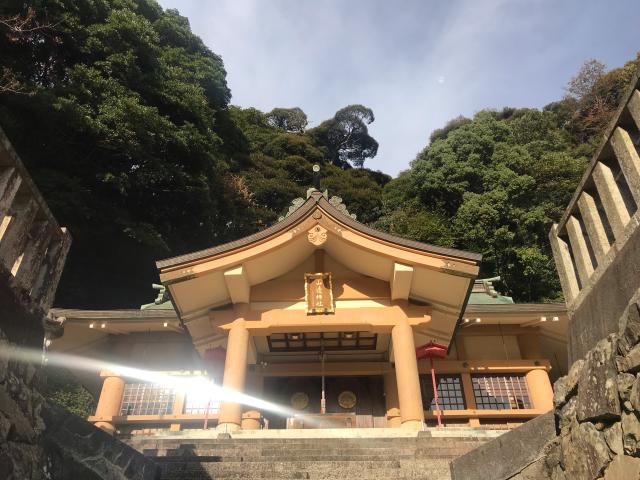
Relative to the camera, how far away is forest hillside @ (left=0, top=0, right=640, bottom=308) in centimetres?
1850

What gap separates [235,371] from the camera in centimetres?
1018

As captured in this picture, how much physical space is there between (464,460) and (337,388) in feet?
23.0

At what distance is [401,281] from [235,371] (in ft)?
13.7

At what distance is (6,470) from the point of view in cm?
364

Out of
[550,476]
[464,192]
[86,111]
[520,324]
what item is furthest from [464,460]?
[464,192]

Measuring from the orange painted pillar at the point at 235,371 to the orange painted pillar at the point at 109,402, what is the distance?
363 cm

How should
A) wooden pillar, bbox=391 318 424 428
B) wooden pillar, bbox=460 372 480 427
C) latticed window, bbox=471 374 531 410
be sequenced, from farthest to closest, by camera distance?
latticed window, bbox=471 374 531 410 → wooden pillar, bbox=460 372 480 427 → wooden pillar, bbox=391 318 424 428

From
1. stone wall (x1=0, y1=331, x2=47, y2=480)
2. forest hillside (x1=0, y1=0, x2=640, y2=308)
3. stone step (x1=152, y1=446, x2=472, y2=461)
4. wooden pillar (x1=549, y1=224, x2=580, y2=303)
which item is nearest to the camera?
stone wall (x1=0, y1=331, x2=47, y2=480)

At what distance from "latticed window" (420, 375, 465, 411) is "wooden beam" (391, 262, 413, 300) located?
10.4 ft

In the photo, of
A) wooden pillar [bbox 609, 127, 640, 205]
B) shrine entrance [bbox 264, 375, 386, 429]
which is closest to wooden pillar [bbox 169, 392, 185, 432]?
shrine entrance [bbox 264, 375, 386, 429]

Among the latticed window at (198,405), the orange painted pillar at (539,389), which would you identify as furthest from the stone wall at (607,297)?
the latticed window at (198,405)

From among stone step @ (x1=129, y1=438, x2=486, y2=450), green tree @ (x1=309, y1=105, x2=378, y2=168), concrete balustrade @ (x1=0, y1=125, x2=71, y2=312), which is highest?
green tree @ (x1=309, y1=105, x2=378, y2=168)

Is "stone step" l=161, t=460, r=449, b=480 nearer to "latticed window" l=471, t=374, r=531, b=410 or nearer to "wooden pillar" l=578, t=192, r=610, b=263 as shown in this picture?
"wooden pillar" l=578, t=192, r=610, b=263

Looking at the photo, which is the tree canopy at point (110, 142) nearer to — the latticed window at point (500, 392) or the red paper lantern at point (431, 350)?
the red paper lantern at point (431, 350)
